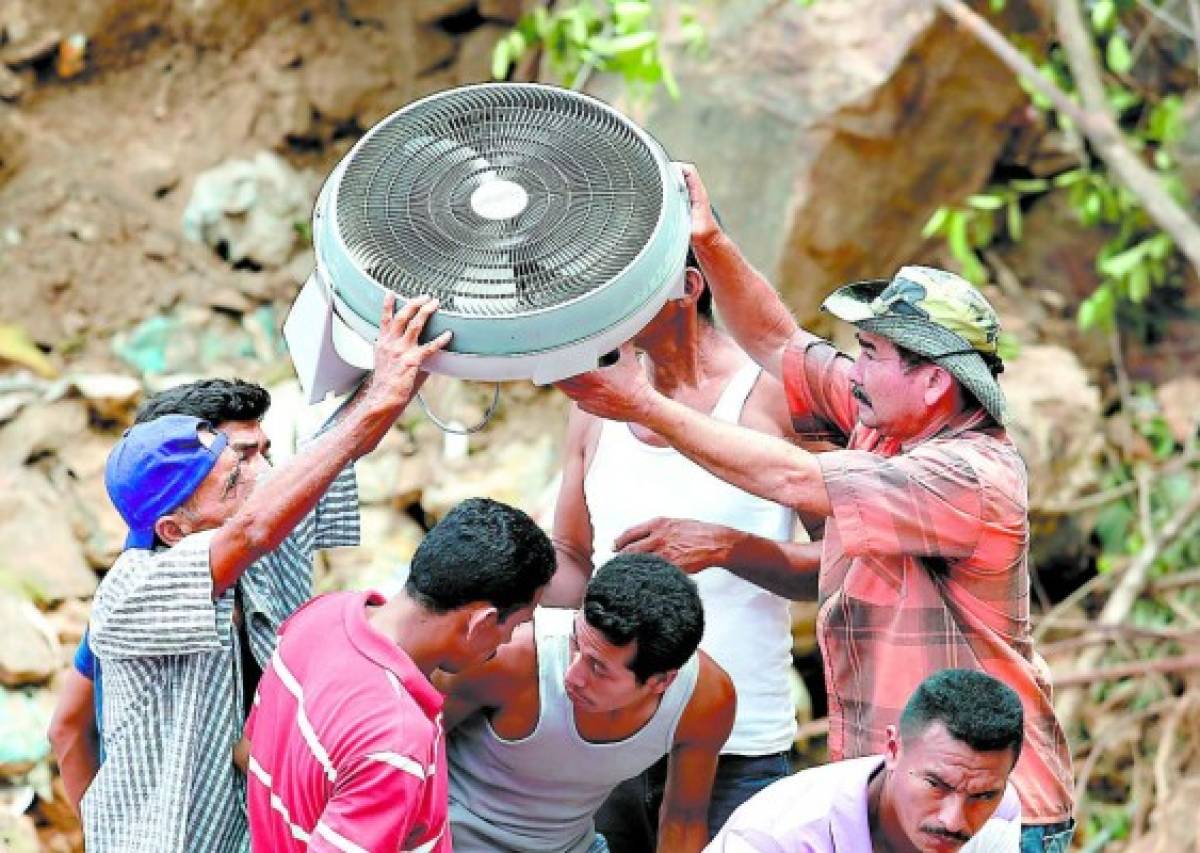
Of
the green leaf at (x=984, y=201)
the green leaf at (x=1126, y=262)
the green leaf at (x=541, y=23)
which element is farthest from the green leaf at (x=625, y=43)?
the green leaf at (x=1126, y=262)

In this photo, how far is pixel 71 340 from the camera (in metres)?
5.85

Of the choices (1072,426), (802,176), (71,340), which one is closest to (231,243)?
(71,340)

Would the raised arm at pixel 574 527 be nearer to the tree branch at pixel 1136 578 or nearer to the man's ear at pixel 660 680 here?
the man's ear at pixel 660 680

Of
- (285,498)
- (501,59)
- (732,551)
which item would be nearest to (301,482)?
(285,498)

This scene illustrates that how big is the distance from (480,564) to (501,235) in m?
0.50

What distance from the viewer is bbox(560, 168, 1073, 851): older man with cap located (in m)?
2.97

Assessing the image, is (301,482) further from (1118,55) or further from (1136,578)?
(1118,55)

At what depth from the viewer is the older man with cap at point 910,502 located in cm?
297

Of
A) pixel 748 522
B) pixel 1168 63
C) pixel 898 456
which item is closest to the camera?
pixel 898 456

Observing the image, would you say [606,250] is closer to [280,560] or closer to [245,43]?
[280,560]

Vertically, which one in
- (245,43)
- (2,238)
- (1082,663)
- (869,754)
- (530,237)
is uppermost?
(530,237)

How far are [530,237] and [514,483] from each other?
3103 mm

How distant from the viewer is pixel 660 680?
3072 millimetres

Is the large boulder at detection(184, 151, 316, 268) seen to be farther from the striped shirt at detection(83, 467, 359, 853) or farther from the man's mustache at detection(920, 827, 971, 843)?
the man's mustache at detection(920, 827, 971, 843)
